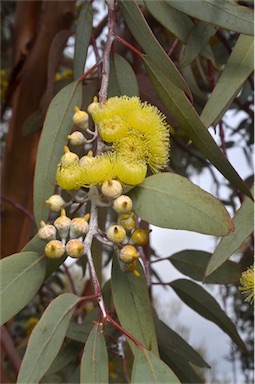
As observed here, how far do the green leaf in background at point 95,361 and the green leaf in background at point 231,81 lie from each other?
0.91 feet

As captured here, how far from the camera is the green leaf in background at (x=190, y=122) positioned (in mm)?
624

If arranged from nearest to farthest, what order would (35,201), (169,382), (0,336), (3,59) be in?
1. (169,382)
2. (35,201)
3. (0,336)
4. (3,59)

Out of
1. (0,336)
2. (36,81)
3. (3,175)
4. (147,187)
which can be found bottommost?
(0,336)

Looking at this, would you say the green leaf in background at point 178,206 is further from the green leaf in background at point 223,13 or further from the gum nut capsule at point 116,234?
the green leaf in background at point 223,13

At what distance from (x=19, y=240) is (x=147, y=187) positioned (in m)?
1.05

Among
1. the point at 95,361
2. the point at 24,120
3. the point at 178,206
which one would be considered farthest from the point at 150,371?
the point at 24,120

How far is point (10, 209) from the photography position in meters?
1.65

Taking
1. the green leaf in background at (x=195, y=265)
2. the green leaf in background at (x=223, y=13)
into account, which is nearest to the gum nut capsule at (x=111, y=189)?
the green leaf in background at (x=223, y=13)

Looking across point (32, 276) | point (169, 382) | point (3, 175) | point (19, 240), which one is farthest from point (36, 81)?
point (169, 382)

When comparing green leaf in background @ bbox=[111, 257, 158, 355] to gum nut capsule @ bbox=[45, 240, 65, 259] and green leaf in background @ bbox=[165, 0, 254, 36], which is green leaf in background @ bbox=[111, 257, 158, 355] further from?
green leaf in background @ bbox=[165, 0, 254, 36]

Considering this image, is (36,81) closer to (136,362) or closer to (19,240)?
(19,240)

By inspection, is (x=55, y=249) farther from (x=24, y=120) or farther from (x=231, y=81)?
(x=24, y=120)

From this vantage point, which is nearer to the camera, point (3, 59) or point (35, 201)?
point (35, 201)

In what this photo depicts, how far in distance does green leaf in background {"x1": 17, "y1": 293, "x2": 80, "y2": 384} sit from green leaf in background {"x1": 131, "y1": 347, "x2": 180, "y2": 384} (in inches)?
3.1
